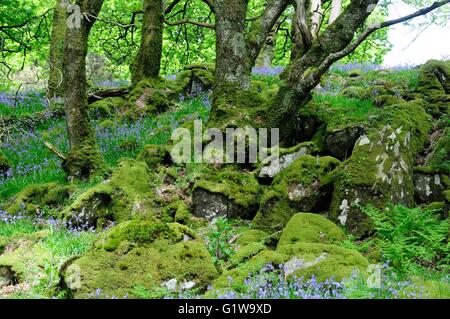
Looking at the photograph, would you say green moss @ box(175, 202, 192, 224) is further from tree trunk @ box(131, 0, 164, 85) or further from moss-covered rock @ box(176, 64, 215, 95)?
tree trunk @ box(131, 0, 164, 85)

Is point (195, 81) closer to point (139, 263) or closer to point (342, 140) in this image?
point (342, 140)

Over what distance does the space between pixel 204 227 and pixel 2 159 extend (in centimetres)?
604

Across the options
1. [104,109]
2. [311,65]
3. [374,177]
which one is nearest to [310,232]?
[374,177]

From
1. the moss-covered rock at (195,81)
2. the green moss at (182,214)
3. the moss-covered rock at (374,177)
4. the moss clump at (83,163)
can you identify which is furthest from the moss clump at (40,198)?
A: the moss-covered rock at (195,81)

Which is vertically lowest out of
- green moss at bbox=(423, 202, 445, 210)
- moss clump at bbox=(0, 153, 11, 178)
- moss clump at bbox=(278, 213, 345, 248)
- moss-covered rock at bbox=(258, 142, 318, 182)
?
moss clump at bbox=(278, 213, 345, 248)

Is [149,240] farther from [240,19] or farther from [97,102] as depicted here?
[97,102]

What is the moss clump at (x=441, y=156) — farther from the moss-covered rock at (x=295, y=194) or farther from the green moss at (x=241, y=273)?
the green moss at (x=241, y=273)

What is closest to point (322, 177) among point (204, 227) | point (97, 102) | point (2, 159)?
point (204, 227)

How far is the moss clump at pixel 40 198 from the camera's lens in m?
9.03

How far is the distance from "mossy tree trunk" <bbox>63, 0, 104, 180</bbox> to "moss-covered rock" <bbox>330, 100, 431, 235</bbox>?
5.28 meters

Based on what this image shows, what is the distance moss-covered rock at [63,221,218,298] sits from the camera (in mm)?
4805

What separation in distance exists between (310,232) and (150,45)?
11141 millimetres

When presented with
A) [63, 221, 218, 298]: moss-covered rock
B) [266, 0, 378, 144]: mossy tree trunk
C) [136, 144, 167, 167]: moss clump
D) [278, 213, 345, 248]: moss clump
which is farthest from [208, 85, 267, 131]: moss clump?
[63, 221, 218, 298]: moss-covered rock
